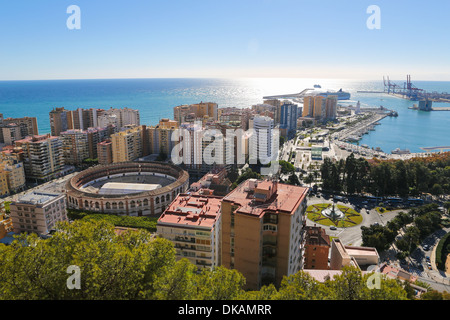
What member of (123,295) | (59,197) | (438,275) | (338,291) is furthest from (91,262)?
(438,275)

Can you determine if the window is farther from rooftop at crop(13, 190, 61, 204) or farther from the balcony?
rooftop at crop(13, 190, 61, 204)

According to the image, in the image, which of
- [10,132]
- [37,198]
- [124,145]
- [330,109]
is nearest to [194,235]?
[37,198]

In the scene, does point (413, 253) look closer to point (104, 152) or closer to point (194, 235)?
point (194, 235)

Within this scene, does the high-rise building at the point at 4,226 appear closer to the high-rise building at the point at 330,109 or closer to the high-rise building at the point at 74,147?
the high-rise building at the point at 74,147

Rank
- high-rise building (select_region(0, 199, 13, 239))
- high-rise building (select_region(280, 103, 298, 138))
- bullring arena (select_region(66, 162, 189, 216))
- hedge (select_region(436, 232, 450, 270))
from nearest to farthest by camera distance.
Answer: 1. hedge (select_region(436, 232, 450, 270))
2. high-rise building (select_region(0, 199, 13, 239))
3. bullring arena (select_region(66, 162, 189, 216))
4. high-rise building (select_region(280, 103, 298, 138))

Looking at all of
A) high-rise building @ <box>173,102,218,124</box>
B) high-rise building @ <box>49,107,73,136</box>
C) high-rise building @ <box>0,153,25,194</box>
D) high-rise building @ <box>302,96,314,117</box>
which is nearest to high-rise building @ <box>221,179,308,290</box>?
high-rise building @ <box>0,153,25,194</box>

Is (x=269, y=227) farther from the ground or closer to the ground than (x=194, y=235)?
farther from the ground

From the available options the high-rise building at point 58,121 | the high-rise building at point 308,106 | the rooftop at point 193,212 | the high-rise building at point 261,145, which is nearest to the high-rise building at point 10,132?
the high-rise building at point 58,121
